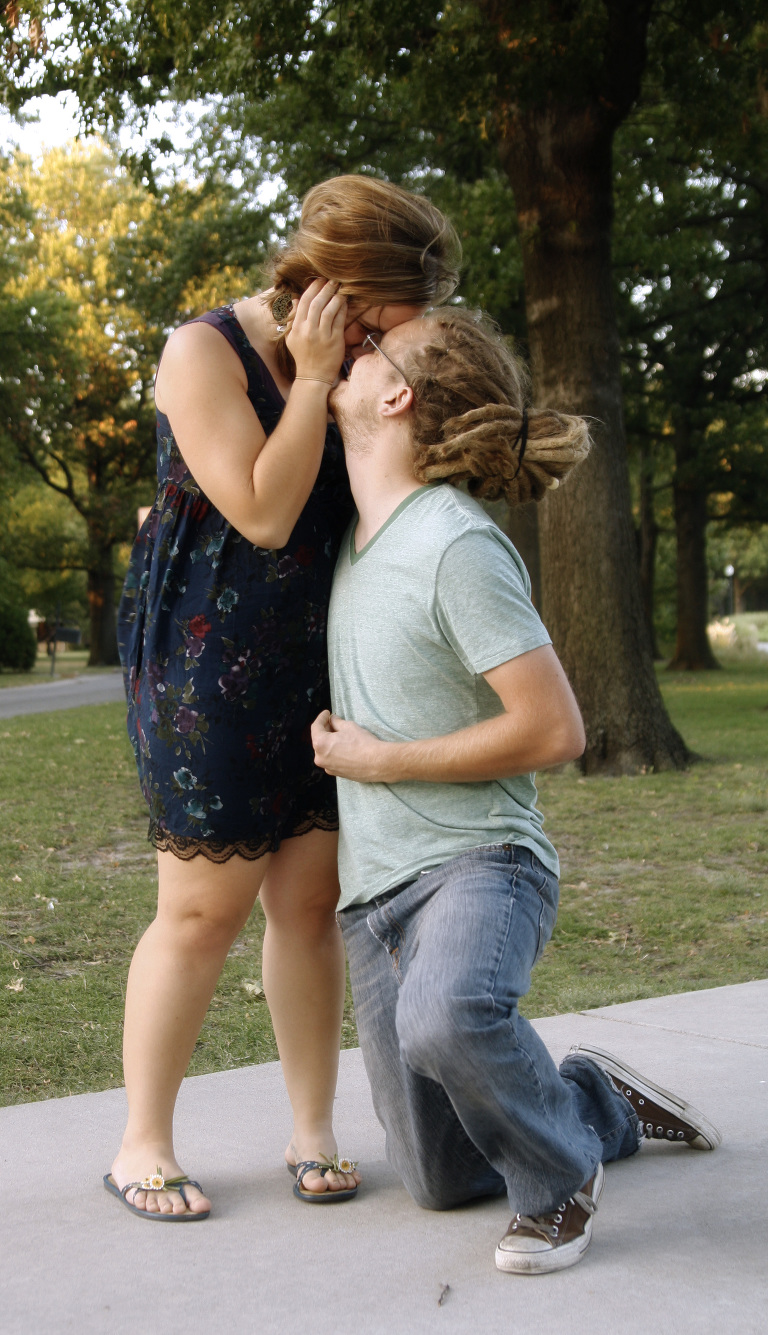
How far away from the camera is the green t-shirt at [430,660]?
7.11ft

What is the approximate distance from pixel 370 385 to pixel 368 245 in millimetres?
246

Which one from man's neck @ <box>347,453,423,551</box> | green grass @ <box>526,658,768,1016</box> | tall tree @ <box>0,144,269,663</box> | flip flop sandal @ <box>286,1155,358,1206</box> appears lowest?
green grass @ <box>526,658,768,1016</box>

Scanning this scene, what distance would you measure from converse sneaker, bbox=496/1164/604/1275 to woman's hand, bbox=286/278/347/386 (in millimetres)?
1495

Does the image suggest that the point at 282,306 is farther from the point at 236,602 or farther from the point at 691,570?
the point at 691,570

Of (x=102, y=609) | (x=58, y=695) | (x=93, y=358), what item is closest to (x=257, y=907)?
(x=58, y=695)

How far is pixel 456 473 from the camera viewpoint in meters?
2.31

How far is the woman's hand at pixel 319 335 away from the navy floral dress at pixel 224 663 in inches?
6.1

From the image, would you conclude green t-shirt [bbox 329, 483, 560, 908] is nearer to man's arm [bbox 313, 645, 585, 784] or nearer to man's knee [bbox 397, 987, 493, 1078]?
man's arm [bbox 313, 645, 585, 784]

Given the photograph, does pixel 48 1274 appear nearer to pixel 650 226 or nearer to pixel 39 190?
pixel 650 226

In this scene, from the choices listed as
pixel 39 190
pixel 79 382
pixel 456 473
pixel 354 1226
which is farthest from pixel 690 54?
pixel 39 190

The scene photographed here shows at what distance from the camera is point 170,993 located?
240 centimetres

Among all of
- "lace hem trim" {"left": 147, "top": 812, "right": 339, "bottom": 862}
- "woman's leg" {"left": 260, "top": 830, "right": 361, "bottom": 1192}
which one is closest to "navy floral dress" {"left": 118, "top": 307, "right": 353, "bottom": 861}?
"lace hem trim" {"left": 147, "top": 812, "right": 339, "bottom": 862}

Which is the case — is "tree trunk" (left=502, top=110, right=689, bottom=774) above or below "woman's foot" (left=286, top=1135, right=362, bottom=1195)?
above

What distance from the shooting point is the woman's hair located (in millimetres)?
2271
